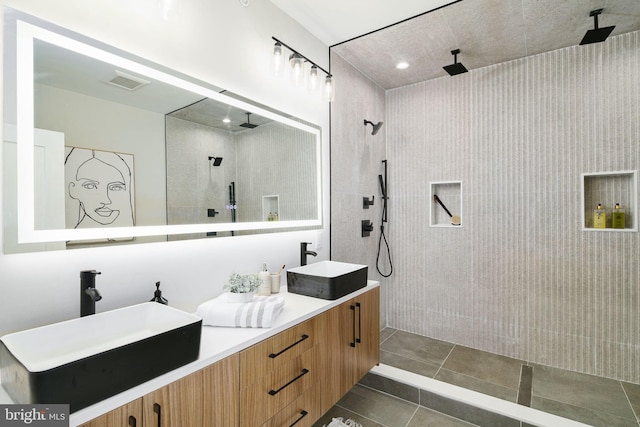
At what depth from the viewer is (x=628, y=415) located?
201cm

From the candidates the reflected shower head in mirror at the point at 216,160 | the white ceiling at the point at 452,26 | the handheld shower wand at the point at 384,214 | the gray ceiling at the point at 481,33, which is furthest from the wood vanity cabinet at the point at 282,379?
the gray ceiling at the point at 481,33

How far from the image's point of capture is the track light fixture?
203 cm

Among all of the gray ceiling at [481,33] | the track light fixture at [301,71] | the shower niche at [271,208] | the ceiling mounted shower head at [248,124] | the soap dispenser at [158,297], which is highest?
the gray ceiling at [481,33]

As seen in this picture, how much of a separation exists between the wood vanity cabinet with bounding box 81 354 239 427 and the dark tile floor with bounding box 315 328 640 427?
1140 mm

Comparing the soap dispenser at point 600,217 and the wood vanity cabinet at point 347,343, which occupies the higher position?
the soap dispenser at point 600,217

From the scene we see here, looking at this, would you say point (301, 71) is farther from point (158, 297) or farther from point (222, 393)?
point (222, 393)

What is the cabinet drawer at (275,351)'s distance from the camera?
1.26 metres

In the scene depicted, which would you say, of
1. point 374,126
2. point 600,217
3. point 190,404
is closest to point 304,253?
point 190,404

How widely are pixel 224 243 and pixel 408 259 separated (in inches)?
85.5

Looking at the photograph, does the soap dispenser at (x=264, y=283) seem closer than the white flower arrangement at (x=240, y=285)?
No

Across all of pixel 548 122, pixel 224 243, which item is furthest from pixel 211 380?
pixel 548 122

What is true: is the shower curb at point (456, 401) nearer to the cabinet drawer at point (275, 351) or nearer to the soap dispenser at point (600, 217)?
the cabinet drawer at point (275, 351)

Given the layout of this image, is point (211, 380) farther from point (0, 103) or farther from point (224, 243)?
point (0, 103)

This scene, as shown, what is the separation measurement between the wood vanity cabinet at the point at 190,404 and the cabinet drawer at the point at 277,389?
0.22 feet
